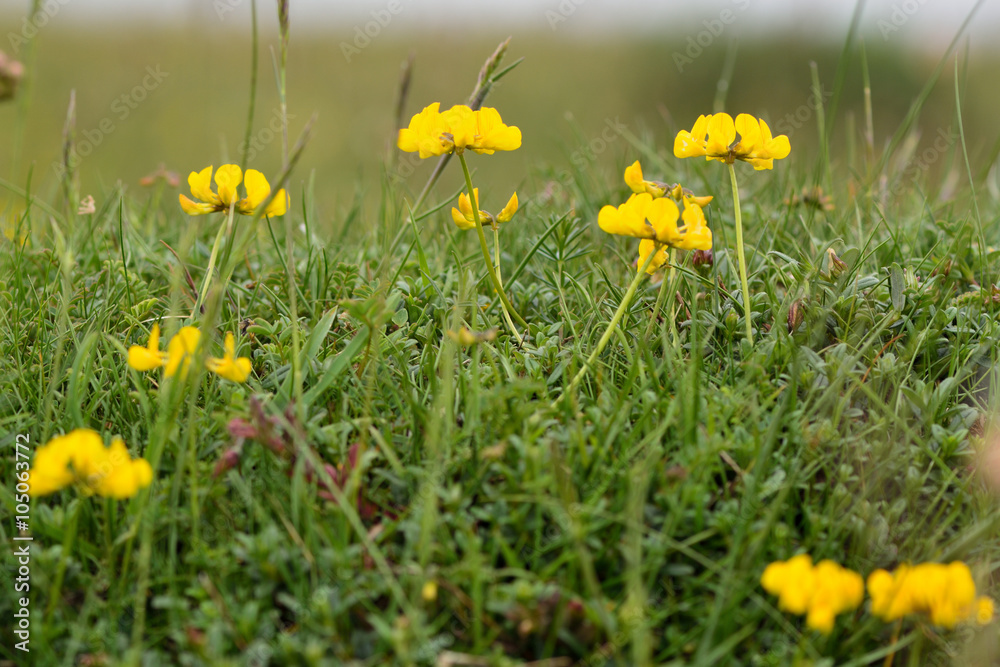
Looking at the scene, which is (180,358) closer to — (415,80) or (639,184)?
(639,184)

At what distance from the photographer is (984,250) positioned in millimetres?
2139

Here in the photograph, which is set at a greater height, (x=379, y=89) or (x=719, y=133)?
(x=719, y=133)

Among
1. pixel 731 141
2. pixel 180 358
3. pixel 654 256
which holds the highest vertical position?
pixel 731 141

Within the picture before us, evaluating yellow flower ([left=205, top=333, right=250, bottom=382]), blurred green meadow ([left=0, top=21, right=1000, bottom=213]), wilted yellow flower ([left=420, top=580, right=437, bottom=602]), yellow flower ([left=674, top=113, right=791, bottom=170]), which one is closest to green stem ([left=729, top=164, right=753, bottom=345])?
yellow flower ([left=674, top=113, right=791, bottom=170])

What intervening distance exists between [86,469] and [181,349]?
0.93 ft

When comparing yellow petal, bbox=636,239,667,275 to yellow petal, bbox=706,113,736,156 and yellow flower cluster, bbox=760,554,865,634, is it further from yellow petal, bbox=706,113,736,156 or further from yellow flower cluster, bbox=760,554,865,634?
yellow flower cluster, bbox=760,554,865,634

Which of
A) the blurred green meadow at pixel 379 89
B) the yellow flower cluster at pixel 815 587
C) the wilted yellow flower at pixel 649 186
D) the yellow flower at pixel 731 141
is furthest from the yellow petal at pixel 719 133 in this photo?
the blurred green meadow at pixel 379 89

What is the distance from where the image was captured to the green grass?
3.96ft

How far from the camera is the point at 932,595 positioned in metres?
1.08

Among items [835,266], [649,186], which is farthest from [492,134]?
[835,266]

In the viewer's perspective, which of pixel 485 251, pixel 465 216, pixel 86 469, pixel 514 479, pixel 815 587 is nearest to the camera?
pixel 815 587

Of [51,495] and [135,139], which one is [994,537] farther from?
[135,139]

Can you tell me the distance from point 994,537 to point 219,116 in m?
9.96

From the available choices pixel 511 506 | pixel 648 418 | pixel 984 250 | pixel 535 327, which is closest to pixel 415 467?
pixel 511 506
